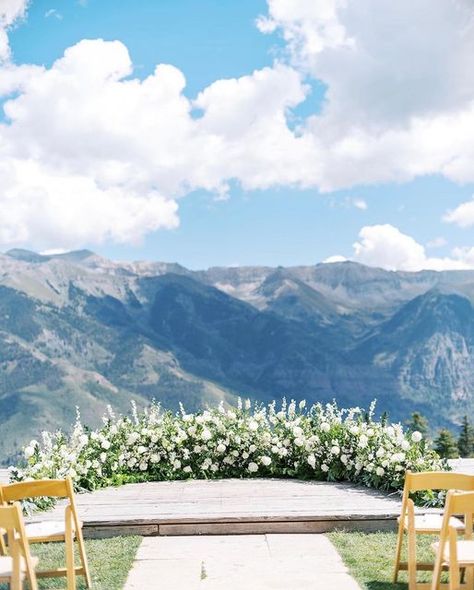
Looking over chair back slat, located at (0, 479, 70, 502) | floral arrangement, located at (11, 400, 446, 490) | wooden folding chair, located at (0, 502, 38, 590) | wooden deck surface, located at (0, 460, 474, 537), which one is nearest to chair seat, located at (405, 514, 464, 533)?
wooden deck surface, located at (0, 460, 474, 537)

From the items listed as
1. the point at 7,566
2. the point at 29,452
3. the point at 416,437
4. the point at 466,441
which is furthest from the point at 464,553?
the point at 466,441

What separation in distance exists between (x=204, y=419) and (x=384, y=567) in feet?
19.0

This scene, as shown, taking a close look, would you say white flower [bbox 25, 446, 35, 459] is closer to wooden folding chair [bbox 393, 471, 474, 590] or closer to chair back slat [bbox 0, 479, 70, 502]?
chair back slat [bbox 0, 479, 70, 502]

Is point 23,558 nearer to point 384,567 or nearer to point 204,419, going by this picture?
point 384,567

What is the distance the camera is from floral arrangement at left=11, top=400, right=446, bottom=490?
11.7 meters

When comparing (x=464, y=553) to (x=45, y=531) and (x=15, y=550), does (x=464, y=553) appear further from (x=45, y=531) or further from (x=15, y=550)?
(x=45, y=531)

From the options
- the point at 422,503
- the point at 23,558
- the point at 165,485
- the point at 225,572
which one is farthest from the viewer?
the point at 165,485

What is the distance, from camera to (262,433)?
13031 millimetres

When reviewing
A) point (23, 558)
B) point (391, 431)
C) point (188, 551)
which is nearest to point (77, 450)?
point (188, 551)

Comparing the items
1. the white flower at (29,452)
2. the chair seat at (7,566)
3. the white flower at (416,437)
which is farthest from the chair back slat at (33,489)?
the white flower at (416,437)

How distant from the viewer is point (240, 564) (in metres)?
8.05

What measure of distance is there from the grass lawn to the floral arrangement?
2326 millimetres

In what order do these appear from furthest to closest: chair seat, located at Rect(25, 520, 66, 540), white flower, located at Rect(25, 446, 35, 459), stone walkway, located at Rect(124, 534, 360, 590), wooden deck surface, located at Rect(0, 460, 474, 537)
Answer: white flower, located at Rect(25, 446, 35, 459) < wooden deck surface, located at Rect(0, 460, 474, 537) < stone walkway, located at Rect(124, 534, 360, 590) < chair seat, located at Rect(25, 520, 66, 540)

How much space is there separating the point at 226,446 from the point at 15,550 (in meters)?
7.82
